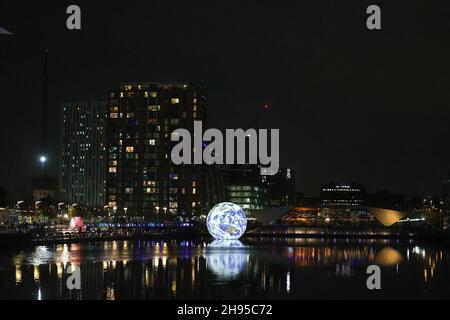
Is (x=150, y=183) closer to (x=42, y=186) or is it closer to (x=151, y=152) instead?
(x=151, y=152)

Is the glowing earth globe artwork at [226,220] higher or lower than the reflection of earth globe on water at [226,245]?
higher

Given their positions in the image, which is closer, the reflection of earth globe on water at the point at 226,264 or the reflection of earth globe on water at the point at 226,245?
the reflection of earth globe on water at the point at 226,264

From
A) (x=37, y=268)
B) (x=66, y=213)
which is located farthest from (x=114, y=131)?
(x=37, y=268)

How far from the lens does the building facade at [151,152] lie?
171375mm

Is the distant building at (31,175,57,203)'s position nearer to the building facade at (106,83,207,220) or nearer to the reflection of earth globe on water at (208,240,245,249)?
the building facade at (106,83,207,220)

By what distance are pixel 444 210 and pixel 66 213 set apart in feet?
236

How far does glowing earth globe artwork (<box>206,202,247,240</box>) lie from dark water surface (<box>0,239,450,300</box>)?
21558mm

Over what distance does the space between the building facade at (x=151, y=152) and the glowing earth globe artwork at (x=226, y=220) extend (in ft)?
323

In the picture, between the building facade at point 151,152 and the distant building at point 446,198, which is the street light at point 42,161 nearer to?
the building facade at point 151,152

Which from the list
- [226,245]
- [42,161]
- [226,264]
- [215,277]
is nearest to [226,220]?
[226,245]

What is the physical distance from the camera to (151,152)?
568 feet

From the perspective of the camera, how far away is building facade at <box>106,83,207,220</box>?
562ft

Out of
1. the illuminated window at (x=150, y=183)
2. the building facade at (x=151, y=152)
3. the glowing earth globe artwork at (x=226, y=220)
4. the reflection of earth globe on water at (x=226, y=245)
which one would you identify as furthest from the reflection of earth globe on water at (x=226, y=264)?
the illuminated window at (x=150, y=183)
